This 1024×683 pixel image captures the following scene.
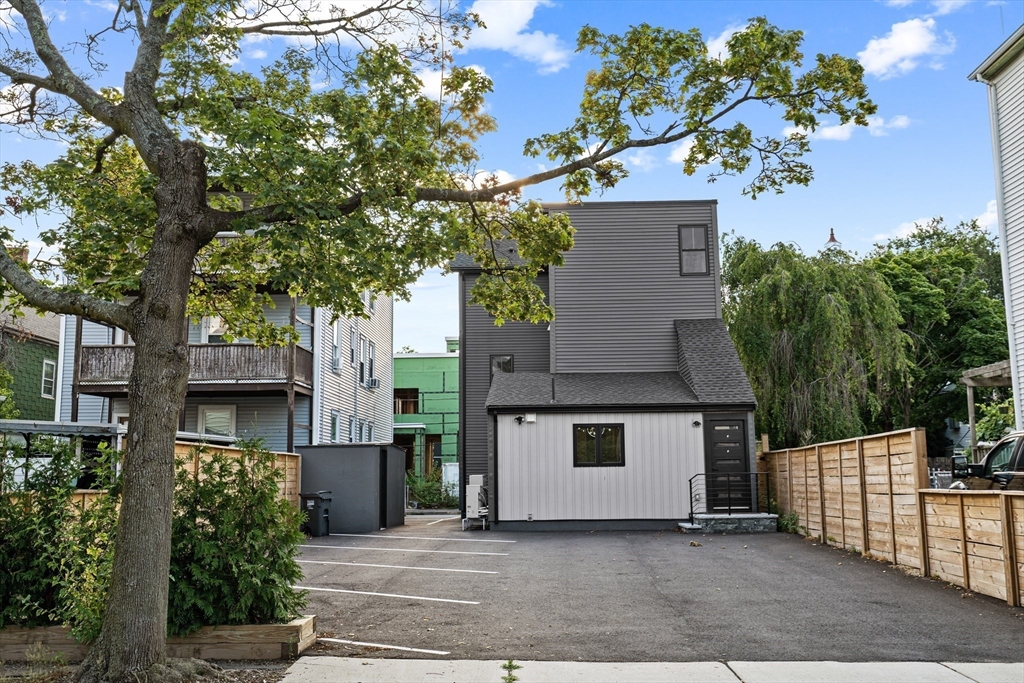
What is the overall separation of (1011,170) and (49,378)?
27798 mm

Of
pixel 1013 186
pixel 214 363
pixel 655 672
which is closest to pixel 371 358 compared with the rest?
pixel 214 363

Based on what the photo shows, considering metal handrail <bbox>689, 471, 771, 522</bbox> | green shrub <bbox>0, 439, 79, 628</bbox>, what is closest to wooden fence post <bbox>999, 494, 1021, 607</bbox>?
green shrub <bbox>0, 439, 79, 628</bbox>

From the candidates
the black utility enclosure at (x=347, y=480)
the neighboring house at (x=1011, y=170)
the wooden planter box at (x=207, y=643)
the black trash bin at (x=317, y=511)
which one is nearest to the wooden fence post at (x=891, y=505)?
the neighboring house at (x=1011, y=170)

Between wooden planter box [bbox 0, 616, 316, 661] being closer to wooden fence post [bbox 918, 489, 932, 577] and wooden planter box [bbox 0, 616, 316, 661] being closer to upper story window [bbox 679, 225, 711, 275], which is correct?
wooden fence post [bbox 918, 489, 932, 577]

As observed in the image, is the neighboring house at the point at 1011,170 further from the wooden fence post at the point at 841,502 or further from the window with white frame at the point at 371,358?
the window with white frame at the point at 371,358

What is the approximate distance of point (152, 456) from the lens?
6.64 m

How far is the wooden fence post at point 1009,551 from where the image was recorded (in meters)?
9.17

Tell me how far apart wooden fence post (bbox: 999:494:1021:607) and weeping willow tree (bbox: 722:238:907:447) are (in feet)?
48.5

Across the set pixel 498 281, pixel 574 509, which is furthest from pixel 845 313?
pixel 498 281

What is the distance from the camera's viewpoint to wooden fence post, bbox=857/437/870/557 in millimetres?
13727

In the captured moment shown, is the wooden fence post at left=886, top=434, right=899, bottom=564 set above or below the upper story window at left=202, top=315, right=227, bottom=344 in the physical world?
below

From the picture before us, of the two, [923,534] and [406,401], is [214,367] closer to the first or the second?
[923,534]

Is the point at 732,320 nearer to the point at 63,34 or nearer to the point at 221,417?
the point at 221,417

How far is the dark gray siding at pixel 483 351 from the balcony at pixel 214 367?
5.32 m
